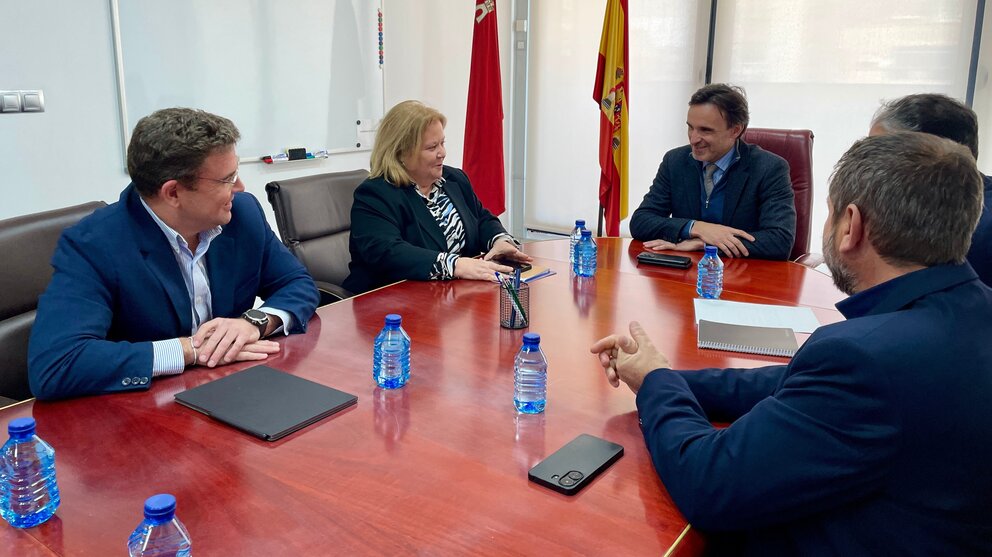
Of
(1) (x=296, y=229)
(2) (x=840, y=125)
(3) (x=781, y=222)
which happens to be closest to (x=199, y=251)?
(1) (x=296, y=229)

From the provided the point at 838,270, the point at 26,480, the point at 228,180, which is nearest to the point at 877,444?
the point at 838,270

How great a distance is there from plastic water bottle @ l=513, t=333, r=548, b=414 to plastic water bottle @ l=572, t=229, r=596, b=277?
1.07 meters

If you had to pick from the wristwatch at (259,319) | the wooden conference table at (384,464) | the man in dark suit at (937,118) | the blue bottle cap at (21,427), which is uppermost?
the man in dark suit at (937,118)

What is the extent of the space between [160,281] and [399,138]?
1.17m

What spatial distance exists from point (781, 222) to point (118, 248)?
2.33 m

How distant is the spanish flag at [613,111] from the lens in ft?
15.3

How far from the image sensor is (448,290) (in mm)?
2320

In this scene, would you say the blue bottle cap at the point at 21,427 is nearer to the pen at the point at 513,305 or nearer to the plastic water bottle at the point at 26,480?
the plastic water bottle at the point at 26,480

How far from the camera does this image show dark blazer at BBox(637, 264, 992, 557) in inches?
38.1

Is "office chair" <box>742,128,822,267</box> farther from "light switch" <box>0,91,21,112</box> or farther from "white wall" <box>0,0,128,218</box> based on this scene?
"light switch" <box>0,91,21,112</box>

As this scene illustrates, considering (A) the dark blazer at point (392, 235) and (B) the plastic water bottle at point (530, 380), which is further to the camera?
(A) the dark blazer at point (392, 235)

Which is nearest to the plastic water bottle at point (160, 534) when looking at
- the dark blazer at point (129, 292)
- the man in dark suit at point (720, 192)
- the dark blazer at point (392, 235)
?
the dark blazer at point (129, 292)

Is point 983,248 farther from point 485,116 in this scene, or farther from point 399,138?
point 485,116

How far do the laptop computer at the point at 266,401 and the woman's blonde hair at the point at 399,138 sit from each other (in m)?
1.27
